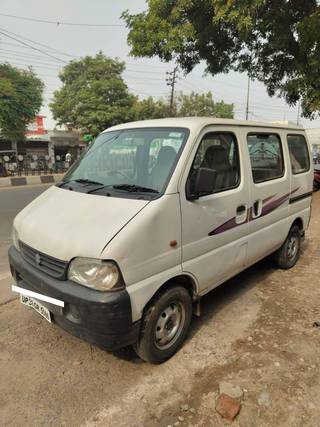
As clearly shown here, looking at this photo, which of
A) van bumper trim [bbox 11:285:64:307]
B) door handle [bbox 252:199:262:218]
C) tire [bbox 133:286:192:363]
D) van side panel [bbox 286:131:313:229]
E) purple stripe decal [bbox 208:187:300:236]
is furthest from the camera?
van side panel [bbox 286:131:313:229]

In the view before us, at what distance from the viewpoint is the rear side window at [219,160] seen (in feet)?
9.46

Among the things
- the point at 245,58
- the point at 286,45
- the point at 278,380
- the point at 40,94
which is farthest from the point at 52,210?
the point at 40,94

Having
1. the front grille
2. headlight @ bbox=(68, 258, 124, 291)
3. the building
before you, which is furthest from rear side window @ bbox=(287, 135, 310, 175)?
the building

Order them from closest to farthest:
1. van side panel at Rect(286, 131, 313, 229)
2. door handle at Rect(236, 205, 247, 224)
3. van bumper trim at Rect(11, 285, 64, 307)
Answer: van bumper trim at Rect(11, 285, 64, 307)
door handle at Rect(236, 205, 247, 224)
van side panel at Rect(286, 131, 313, 229)

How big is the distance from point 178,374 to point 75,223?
4.88 ft

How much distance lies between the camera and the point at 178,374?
8.91 feet

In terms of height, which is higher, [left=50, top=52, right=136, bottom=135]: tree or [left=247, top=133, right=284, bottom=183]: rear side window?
[left=50, top=52, right=136, bottom=135]: tree

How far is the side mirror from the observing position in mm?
2648

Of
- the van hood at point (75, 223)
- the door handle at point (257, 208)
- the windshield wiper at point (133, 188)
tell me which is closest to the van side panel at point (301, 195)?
the door handle at point (257, 208)

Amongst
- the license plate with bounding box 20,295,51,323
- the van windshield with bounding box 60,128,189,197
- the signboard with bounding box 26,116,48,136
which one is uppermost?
the signboard with bounding box 26,116,48,136

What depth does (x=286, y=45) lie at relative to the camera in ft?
32.4

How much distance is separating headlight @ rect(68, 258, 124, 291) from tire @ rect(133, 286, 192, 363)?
0.47 meters

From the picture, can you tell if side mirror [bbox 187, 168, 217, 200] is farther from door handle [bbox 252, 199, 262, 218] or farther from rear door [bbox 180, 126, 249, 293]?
door handle [bbox 252, 199, 262, 218]

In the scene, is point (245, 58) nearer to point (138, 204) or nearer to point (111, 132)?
point (111, 132)
